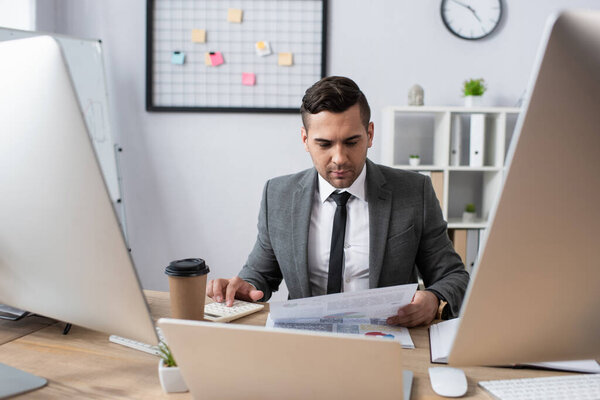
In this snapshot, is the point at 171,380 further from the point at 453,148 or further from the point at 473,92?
the point at 473,92

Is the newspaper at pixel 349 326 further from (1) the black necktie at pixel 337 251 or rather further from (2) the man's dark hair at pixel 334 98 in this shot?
(2) the man's dark hair at pixel 334 98

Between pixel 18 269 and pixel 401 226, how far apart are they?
1.04 metres

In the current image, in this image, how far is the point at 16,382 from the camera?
0.80m

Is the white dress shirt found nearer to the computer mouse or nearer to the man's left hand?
the man's left hand

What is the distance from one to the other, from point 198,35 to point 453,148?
1.57 meters

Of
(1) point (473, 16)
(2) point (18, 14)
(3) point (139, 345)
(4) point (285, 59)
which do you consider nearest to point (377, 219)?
(3) point (139, 345)

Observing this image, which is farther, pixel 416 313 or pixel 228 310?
pixel 228 310

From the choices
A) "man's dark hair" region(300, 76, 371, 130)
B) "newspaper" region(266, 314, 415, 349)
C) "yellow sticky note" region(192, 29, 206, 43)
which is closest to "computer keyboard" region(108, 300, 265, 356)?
"newspaper" region(266, 314, 415, 349)

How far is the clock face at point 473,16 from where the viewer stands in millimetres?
2729

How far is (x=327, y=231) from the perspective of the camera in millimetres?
1530

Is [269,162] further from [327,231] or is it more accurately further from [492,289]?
[492,289]

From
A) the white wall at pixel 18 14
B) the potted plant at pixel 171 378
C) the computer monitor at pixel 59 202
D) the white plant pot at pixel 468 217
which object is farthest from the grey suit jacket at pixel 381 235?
the white wall at pixel 18 14

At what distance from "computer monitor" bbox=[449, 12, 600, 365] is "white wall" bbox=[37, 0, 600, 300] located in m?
2.35

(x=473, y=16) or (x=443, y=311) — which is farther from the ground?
(x=473, y=16)
